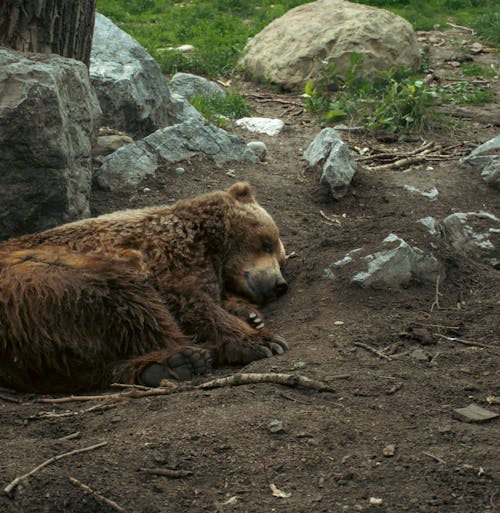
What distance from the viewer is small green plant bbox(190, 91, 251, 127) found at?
10.7m

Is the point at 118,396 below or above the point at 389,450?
below

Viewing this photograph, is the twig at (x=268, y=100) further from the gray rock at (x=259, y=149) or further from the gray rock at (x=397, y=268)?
the gray rock at (x=397, y=268)

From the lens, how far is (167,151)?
27.5 ft

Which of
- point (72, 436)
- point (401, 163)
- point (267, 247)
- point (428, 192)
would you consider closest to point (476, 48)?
point (401, 163)

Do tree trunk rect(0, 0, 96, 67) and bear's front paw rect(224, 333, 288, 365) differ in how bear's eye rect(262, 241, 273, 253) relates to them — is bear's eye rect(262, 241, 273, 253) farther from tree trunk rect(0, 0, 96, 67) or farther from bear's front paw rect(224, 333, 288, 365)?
tree trunk rect(0, 0, 96, 67)

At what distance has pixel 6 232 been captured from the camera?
645 cm

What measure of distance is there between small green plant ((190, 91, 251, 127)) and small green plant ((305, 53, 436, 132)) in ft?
2.74

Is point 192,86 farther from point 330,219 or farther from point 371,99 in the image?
point 330,219

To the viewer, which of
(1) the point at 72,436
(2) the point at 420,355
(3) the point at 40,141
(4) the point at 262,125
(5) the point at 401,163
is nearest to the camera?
(1) the point at 72,436

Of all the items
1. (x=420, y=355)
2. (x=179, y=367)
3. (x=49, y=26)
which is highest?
(x=49, y=26)

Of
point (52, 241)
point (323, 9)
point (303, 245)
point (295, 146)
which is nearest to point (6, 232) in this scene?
point (52, 241)

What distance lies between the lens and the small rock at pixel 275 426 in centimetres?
396

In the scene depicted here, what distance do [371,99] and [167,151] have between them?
3333mm

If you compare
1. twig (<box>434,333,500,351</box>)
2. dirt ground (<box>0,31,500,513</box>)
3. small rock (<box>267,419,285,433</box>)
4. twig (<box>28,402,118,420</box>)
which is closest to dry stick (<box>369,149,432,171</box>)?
dirt ground (<box>0,31,500,513</box>)
